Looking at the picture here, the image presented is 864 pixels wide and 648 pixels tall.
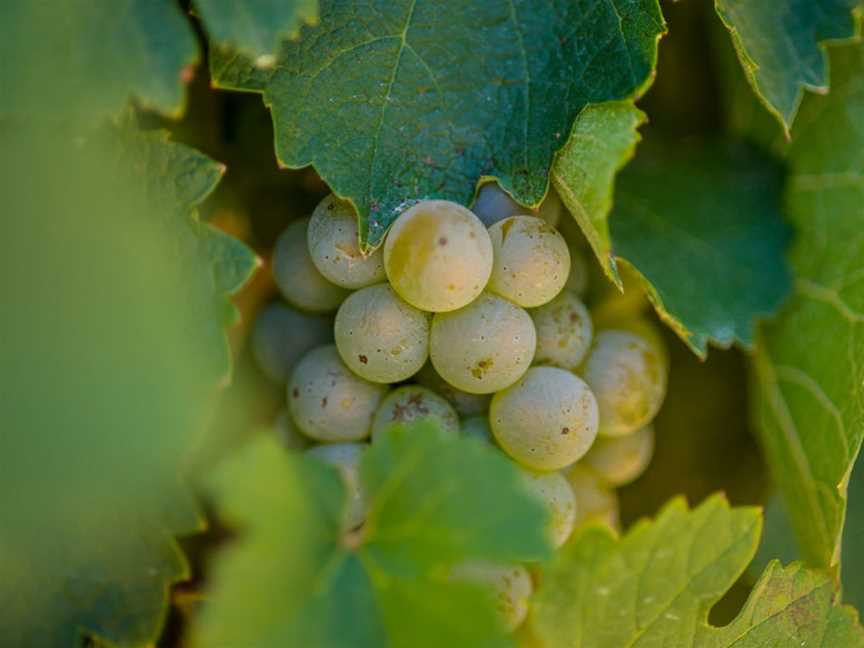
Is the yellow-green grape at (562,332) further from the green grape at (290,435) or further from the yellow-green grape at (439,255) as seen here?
the green grape at (290,435)

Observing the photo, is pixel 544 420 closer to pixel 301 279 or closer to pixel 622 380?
pixel 622 380

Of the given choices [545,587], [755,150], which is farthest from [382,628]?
[755,150]

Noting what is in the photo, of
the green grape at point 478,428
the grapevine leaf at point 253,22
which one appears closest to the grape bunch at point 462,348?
the green grape at point 478,428

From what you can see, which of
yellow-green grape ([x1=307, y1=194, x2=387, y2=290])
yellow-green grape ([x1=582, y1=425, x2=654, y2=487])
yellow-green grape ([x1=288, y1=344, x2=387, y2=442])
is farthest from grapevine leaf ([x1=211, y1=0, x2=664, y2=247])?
yellow-green grape ([x1=582, y1=425, x2=654, y2=487])

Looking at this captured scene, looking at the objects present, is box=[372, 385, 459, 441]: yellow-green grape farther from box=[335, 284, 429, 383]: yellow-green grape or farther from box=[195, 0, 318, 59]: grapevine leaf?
box=[195, 0, 318, 59]: grapevine leaf

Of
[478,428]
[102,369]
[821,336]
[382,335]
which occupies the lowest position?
[821,336]

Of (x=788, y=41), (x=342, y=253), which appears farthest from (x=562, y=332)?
(x=788, y=41)
